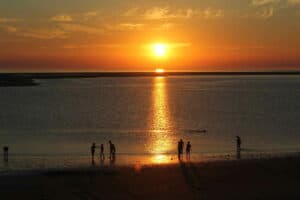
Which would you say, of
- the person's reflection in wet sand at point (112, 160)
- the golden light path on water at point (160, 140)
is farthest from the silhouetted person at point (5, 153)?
the golden light path on water at point (160, 140)

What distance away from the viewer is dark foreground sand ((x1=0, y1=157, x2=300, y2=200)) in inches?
668

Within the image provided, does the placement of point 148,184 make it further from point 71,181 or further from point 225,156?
point 225,156

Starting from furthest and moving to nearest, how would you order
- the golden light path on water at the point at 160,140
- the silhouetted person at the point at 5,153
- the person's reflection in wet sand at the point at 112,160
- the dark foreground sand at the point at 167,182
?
the golden light path on water at the point at 160,140
the silhouetted person at the point at 5,153
the person's reflection in wet sand at the point at 112,160
the dark foreground sand at the point at 167,182

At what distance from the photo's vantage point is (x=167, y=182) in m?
18.9

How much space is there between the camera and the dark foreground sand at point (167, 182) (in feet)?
55.7

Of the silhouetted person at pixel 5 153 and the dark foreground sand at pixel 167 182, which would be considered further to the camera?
the silhouetted person at pixel 5 153

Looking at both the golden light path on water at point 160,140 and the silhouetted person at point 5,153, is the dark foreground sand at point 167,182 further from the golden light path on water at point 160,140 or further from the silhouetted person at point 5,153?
the silhouetted person at point 5,153

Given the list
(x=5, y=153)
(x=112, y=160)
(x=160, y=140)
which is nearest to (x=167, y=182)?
(x=112, y=160)

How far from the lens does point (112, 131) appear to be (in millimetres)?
44281

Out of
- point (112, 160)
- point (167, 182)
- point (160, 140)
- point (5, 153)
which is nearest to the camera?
point (167, 182)

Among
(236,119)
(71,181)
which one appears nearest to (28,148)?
(71,181)

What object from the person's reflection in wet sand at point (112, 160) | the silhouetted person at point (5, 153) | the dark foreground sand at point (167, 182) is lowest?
the dark foreground sand at point (167, 182)

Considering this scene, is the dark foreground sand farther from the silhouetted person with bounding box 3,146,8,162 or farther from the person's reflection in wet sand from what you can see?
the silhouetted person with bounding box 3,146,8,162

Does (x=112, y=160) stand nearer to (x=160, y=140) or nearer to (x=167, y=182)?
(x=167, y=182)
